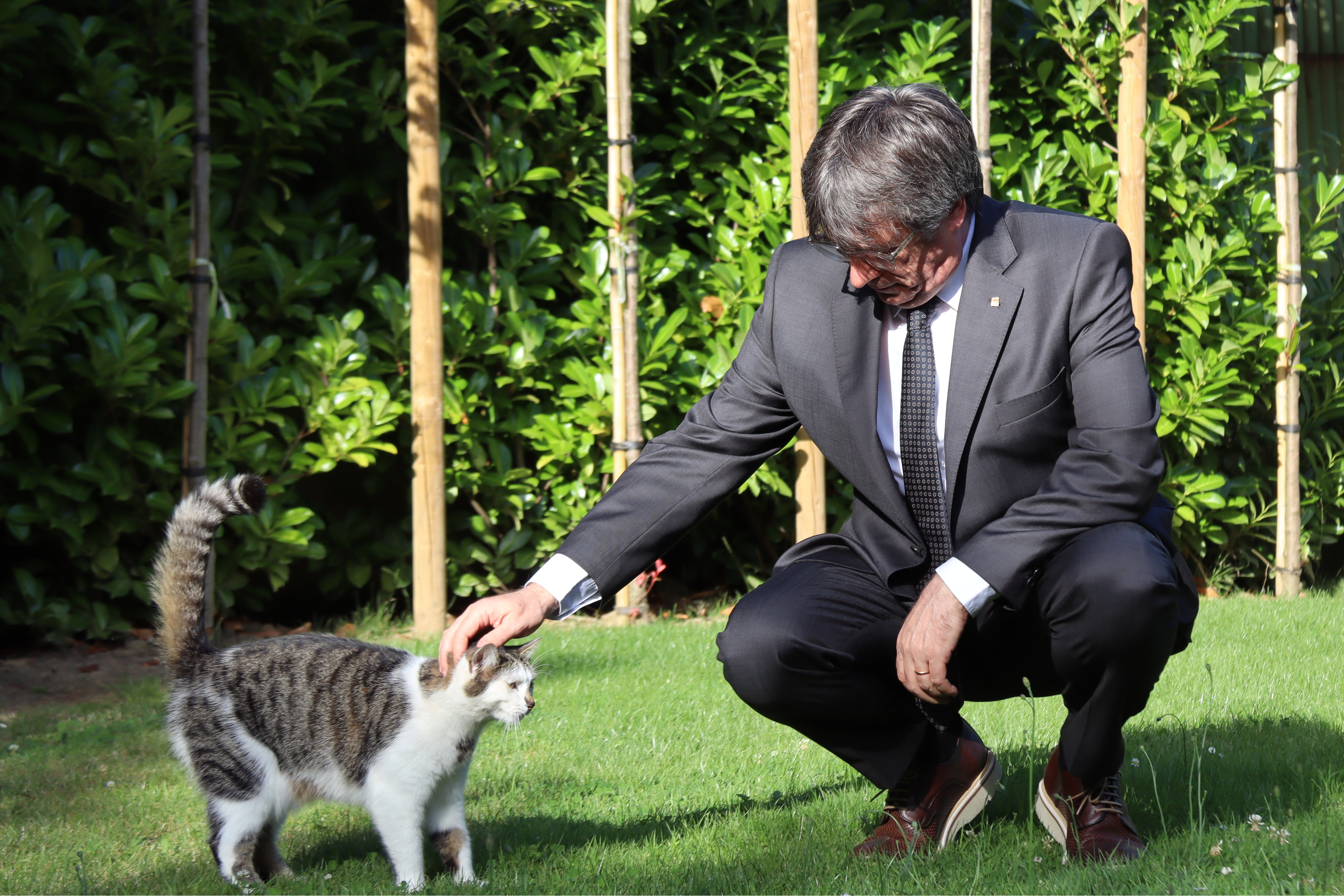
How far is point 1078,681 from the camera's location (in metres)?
2.30

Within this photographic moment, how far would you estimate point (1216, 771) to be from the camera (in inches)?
112

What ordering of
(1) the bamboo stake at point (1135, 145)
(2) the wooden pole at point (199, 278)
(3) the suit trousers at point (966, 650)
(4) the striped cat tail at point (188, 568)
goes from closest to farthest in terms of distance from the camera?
(3) the suit trousers at point (966, 650)
(4) the striped cat tail at point (188, 568)
(2) the wooden pole at point (199, 278)
(1) the bamboo stake at point (1135, 145)

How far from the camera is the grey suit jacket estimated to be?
7.43ft

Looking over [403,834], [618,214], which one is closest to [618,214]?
[618,214]

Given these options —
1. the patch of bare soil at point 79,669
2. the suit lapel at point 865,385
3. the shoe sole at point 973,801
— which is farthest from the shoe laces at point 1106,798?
the patch of bare soil at point 79,669

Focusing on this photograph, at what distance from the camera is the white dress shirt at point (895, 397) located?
2484mm

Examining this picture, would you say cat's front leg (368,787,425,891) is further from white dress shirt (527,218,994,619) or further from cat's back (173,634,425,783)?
white dress shirt (527,218,994,619)

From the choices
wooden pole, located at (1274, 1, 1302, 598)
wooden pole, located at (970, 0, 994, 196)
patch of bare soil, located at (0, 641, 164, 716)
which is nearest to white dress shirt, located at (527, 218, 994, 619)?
patch of bare soil, located at (0, 641, 164, 716)

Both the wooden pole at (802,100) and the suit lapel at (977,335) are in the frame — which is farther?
the wooden pole at (802,100)

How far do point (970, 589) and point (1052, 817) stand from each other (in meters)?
0.63

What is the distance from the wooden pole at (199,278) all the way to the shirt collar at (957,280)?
2994 mm

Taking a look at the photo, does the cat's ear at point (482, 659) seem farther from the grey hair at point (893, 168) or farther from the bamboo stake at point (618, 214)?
the bamboo stake at point (618, 214)

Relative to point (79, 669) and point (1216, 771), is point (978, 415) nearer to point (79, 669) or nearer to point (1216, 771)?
point (1216, 771)

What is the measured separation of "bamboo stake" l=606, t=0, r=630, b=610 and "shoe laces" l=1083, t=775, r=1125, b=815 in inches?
106
